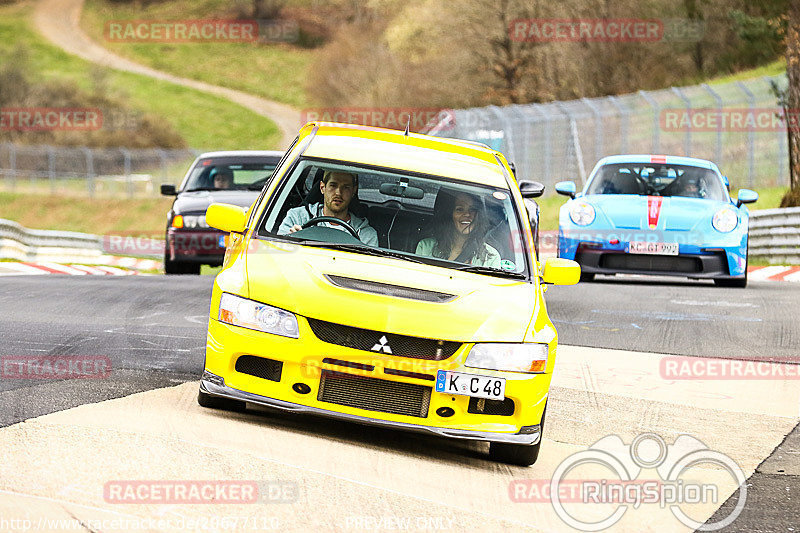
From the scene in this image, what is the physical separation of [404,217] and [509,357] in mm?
1669

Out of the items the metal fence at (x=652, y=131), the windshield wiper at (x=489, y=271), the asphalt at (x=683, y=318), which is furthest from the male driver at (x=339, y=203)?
the metal fence at (x=652, y=131)

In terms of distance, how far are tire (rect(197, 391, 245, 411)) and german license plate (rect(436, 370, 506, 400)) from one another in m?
1.17

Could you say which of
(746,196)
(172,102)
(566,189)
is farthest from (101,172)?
(746,196)

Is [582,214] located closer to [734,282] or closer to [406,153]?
[734,282]

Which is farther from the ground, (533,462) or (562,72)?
(562,72)

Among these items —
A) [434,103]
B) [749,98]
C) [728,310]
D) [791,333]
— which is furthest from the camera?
[434,103]

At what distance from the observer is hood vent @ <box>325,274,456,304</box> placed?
253 inches

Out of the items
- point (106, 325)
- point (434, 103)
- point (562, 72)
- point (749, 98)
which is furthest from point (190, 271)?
point (434, 103)

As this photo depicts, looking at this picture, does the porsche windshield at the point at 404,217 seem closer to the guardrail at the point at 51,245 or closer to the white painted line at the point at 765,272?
the white painted line at the point at 765,272

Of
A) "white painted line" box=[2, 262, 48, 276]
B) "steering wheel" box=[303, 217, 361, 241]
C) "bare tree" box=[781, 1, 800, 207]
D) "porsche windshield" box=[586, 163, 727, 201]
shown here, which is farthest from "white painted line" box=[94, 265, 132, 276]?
"steering wheel" box=[303, 217, 361, 241]

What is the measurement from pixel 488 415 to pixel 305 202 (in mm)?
1988

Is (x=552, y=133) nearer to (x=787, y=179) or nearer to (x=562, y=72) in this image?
(x=787, y=179)

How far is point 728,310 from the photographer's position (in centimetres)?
1366

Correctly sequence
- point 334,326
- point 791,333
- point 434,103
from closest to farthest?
point 334,326 → point 791,333 → point 434,103
